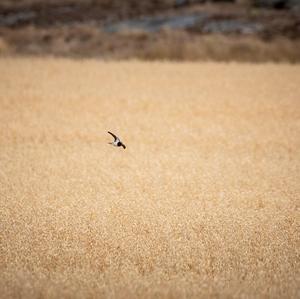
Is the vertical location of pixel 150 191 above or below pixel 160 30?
above

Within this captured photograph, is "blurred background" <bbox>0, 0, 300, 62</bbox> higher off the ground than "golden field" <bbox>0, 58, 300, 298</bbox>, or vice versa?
"golden field" <bbox>0, 58, 300, 298</bbox>

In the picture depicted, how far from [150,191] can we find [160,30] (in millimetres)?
17892

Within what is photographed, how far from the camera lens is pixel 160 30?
24.1 metres

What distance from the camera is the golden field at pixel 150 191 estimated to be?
4.71 m

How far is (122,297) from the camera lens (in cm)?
418

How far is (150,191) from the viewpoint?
7.26 m

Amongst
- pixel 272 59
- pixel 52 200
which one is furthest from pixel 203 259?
pixel 272 59

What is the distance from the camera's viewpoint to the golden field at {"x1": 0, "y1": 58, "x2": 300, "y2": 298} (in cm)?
471

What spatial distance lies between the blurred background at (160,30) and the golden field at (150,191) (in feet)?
17.1

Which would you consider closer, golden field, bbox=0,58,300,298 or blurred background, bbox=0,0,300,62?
golden field, bbox=0,58,300,298

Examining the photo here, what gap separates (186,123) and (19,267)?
24.4 ft

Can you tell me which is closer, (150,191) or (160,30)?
(150,191)

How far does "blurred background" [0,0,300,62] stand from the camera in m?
20.3

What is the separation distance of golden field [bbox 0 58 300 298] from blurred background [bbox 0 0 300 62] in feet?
17.1
